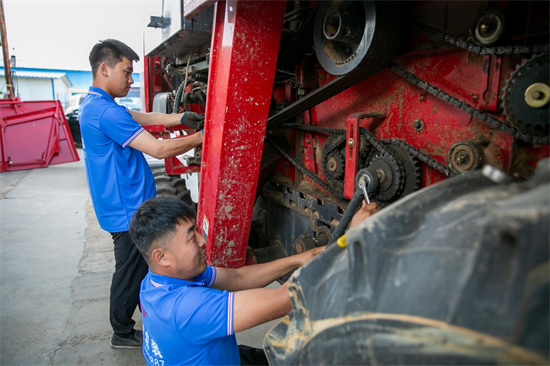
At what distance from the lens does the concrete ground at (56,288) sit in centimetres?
262

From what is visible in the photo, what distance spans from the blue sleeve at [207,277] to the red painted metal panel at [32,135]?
903cm

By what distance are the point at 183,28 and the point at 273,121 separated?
2.60 feet

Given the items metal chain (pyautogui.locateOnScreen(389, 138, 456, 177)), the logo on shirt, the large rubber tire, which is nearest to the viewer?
the large rubber tire

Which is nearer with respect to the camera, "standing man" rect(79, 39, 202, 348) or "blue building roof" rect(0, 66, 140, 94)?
"standing man" rect(79, 39, 202, 348)

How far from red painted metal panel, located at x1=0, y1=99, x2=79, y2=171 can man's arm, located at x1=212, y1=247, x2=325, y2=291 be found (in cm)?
903

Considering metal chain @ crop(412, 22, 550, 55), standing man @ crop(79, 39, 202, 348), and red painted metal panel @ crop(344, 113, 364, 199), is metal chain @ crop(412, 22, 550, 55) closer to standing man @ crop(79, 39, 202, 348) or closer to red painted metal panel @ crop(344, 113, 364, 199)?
red painted metal panel @ crop(344, 113, 364, 199)

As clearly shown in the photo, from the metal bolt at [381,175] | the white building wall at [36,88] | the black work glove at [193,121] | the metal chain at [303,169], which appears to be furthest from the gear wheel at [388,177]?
the white building wall at [36,88]

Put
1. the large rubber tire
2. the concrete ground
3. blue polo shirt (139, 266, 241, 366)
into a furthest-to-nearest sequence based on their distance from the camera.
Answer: the concrete ground, blue polo shirt (139, 266, 241, 366), the large rubber tire

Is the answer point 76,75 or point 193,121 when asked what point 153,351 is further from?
point 76,75

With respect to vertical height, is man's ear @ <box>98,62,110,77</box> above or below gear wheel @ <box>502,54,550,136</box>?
below

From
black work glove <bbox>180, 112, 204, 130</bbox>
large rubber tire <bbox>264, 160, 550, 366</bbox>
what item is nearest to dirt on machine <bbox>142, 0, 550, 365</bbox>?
large rubber tire <bbox>264, 160, 550, 366</bbox>

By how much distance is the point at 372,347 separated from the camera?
75 centimetres

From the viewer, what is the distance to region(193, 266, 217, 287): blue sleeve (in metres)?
1.66

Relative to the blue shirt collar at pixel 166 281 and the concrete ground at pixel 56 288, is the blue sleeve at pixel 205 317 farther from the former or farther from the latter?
the concrete ground at pixel 56 288
